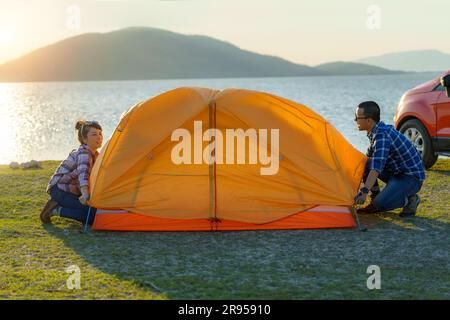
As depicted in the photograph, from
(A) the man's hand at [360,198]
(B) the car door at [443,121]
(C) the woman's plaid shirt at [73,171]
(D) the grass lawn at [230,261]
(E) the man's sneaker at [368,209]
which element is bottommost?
(D) the grass lawn at [230,261]

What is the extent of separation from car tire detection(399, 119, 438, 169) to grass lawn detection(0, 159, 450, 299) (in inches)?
143

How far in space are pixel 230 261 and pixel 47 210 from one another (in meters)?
3.02

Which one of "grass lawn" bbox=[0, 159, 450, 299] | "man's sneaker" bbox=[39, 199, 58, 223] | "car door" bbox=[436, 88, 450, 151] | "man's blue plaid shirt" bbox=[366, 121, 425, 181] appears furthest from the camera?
"car door" bbox=[436, 88, 450, 151]

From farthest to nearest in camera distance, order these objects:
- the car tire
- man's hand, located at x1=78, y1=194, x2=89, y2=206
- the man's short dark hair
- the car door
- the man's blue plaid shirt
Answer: the car tire, the car door, the man's short dark hair, the man's blue plaid shirt, man's hand, located at x1=78, y1=194, x2=89, y2=206

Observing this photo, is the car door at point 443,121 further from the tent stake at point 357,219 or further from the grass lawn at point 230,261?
the tent stake at point 357,219

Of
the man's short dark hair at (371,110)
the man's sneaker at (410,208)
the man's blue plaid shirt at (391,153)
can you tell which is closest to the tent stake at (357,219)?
the man's blue plaid shirt at (391,153)

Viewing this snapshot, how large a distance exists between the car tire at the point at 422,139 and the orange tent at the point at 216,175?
4721 millimetres

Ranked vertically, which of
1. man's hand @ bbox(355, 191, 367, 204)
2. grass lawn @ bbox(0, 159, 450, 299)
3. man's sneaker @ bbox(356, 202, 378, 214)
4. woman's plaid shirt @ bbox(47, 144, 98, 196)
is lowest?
grass lawn @ bbox(0, 159, 450, 299)

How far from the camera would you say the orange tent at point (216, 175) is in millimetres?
8047

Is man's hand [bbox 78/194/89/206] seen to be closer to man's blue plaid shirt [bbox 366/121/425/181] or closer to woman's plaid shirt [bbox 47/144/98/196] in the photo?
woman's plaid shirt [bbox 47/144/98/196]

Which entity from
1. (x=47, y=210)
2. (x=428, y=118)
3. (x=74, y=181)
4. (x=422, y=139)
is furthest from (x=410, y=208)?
(x=47, y=210)

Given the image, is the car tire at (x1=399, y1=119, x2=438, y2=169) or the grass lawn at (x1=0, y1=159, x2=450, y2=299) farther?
the car tire at (x1=399, y1=119, x2=438, y2=169)

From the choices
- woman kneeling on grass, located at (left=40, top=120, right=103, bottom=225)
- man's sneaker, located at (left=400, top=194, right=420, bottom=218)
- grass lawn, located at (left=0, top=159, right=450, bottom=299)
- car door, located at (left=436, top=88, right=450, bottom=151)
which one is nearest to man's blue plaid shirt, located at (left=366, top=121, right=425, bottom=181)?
man's sneaker, located at (left=400, top=194, right=420, bottom=218)

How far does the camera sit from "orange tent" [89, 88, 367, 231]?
805 cm
